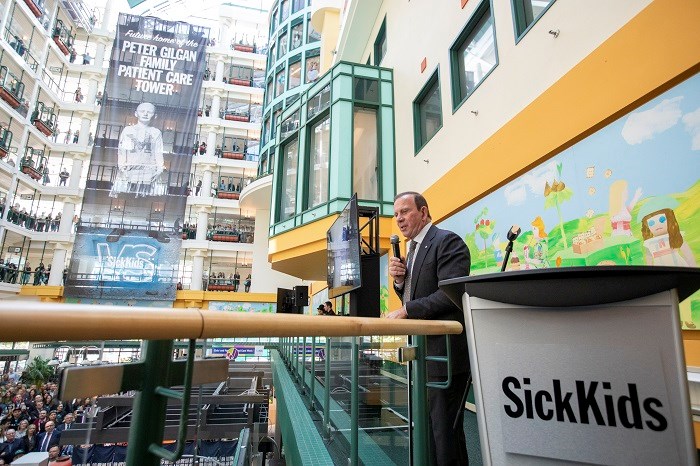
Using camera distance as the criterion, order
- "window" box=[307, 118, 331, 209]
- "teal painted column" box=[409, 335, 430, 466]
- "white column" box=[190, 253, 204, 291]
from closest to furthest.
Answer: "teal painted column" box=[409, 335, 430, 466] → "window" box=[307, 118, 331, 209] → "white column" box=[190, 253, 204, 291]

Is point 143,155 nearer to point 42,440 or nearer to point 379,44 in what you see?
point 379,44

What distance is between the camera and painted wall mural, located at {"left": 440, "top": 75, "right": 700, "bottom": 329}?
2260 mm

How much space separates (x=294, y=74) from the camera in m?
19.0

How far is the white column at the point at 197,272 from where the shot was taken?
21.7m

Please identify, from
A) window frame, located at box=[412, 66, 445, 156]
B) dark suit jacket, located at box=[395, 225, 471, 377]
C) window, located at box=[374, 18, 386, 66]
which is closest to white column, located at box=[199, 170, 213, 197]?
window, located at box=[374, 18, 386, 66]

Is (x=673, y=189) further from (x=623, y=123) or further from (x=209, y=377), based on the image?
(x=209, y=377)

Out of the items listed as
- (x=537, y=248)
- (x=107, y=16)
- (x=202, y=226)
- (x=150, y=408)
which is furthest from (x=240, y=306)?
(x=107, y=16)

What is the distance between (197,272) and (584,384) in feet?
76.0

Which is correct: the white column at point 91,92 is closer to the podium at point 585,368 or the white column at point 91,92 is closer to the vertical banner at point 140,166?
the vertical banner at point 140,166

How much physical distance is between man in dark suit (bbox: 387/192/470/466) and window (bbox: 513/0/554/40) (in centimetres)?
295

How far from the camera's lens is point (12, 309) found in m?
0.54

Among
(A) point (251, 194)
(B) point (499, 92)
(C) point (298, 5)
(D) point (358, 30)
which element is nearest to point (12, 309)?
(B) point (499, 92)

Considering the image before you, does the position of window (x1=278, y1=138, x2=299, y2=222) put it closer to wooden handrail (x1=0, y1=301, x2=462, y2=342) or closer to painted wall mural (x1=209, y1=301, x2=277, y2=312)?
wooden handrail (x1=0, y1=301, x2=462, y2=342)

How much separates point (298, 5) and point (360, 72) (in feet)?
46.6
